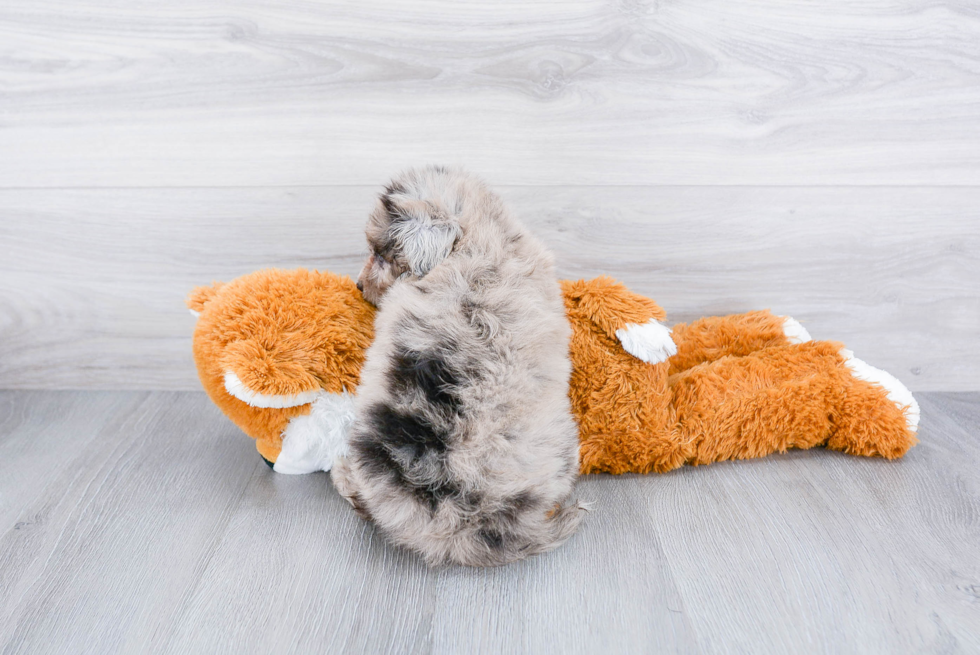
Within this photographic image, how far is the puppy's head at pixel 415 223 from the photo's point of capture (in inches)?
33.8

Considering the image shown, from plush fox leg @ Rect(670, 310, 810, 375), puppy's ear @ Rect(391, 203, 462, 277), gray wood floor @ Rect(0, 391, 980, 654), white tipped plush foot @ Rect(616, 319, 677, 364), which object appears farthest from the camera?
plush fox leg @ Rect(670, 310, 810, 375)

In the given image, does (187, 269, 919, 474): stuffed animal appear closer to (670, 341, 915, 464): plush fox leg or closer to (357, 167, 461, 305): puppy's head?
(670, 341, 915, 464): plush fox leg

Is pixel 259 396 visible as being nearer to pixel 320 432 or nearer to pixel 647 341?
pixel 320 432

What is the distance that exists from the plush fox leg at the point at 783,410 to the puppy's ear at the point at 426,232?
0.49 meters

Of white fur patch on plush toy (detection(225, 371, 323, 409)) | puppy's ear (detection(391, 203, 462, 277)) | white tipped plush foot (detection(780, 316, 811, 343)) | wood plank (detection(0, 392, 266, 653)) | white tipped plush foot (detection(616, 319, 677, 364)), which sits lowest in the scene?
wood plank (detection(0, 392, 266, 653))

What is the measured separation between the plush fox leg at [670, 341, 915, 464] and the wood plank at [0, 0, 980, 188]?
15.4 inches

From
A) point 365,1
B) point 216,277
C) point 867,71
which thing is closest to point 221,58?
point 365,1

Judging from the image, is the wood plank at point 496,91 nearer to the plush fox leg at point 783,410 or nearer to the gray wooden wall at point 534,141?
the gray wooden wall at point 534,141

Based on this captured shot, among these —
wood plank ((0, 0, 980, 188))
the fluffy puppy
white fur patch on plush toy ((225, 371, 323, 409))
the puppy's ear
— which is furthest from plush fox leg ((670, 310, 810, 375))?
white fur patch on plush toy ((225, 371, 323, 409))

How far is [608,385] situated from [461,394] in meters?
0.31

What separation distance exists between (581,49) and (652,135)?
0.21 m

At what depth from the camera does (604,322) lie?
99 centimetres

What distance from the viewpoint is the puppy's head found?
0.86 m

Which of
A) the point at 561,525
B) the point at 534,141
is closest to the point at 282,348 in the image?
the point at 561,525
